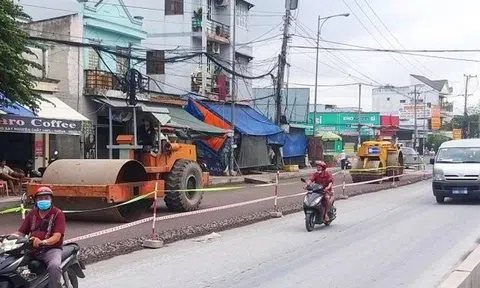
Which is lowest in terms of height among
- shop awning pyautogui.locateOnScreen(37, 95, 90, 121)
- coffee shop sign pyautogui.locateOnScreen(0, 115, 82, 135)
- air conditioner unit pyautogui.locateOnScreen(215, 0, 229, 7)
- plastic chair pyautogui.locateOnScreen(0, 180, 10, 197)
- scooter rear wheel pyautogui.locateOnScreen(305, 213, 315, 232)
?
scooter rear wheel pyautogui.locateOnScreen(305, 213, 315, 232)

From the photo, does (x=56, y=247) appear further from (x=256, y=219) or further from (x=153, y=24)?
(x=153, y=24)

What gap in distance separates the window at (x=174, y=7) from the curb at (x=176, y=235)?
2992 cm

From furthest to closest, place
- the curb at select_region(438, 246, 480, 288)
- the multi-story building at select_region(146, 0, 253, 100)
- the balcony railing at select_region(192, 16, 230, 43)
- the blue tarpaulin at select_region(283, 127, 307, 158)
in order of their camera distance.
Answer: the balcony railing at select_region(192, 16, 230, 43) < the multi-story building at select_region(146, 0, 253, 100) < the blue tarpaulin at select_region(283, 127, 307, 158) < the curb at select_region(438, 246, 480, 288)

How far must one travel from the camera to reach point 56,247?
6.59 m

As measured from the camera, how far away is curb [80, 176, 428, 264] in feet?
33.5

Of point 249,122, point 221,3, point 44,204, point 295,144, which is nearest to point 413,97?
point 221,3

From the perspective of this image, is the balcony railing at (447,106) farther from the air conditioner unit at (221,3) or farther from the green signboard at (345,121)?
the air conditioner unit at (221,3)

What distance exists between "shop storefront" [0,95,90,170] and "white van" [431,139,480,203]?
11.7 metres

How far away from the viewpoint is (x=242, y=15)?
158 ft

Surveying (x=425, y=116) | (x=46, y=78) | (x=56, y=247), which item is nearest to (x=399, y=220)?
(x=56, y=247)

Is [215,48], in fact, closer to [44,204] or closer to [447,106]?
[44,204]

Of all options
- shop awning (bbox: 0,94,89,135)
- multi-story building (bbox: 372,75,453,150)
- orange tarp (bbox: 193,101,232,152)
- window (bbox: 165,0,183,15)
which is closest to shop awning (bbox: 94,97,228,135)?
orange tarp (bbox: 193,101,232,152)

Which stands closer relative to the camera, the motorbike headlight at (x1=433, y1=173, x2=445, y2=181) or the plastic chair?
the plastic chair

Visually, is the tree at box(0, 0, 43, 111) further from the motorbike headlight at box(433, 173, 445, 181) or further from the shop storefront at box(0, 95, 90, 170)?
the motorbike headlight at box(433, 173, 445, 181)
